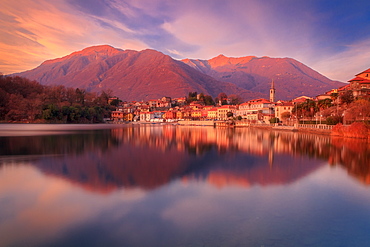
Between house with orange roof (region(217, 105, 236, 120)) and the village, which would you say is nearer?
the village

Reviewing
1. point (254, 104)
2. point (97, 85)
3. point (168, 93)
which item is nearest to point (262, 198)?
point (254, 104)

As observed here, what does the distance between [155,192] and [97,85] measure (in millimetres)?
195152

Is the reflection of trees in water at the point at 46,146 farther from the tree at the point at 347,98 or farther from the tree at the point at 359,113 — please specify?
the tree at the point at 347,98

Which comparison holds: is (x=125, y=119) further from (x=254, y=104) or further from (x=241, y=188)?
(x=241, y=188)

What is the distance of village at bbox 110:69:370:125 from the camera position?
113 ft

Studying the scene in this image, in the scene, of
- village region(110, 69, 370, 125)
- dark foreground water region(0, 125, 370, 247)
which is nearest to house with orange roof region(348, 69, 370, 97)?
village region(110, 69, 370, 125)

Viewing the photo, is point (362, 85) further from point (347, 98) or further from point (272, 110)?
point (272, 110)

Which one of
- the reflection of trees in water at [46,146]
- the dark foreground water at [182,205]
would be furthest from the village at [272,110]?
the reflection of trees in water at [46,146]

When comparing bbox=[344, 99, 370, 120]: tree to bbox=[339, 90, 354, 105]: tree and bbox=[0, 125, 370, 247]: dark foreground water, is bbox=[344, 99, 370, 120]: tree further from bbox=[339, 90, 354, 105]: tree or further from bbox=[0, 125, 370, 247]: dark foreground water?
bbox=[0, 125, 370, 247]: dark foreground water

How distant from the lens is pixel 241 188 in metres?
8.38

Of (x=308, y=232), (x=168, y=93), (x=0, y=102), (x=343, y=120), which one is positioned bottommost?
(x=308, y=232)

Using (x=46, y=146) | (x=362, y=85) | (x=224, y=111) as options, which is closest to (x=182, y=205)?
(x=46, y=146)

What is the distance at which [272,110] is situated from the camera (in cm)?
6456

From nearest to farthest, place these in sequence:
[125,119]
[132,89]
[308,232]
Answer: [308,232], [125,119], [132,89]
